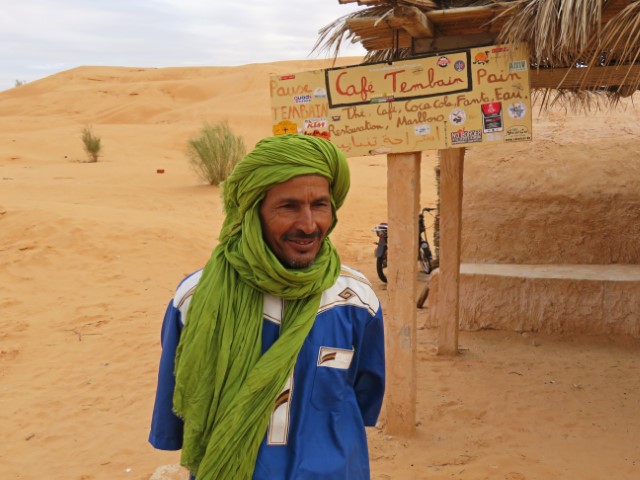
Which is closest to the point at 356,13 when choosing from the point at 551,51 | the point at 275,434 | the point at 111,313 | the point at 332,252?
the point at 551,51

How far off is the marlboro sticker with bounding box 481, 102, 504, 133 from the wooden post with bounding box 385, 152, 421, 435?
0.46 m

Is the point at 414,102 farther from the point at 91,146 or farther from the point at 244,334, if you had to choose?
the point at 91,146

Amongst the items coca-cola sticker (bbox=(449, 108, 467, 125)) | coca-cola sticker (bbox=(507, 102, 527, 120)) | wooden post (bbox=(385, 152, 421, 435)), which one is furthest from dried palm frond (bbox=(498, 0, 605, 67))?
wooden post (bbox=(385, 152, 421, 435))

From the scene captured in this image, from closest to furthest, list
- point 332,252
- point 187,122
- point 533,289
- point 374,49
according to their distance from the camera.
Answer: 1. point 332,252
2. point 374,49
3. point 533,289
4. point 187,122

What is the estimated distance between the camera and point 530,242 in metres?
6.99

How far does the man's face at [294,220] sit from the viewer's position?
177cm

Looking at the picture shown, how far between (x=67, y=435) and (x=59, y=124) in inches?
1217

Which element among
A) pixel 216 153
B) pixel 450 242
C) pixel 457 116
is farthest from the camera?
pixel 216 153

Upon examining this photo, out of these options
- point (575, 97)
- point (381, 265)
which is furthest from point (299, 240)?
point (381, 265)

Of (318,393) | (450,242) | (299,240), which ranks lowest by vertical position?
(450,242)

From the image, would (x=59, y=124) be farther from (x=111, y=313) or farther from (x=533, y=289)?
(x=533, y=289)

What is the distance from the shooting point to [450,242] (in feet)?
18.9

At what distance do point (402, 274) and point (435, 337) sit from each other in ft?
9.09

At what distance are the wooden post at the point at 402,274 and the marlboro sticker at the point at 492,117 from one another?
462 millimetres
